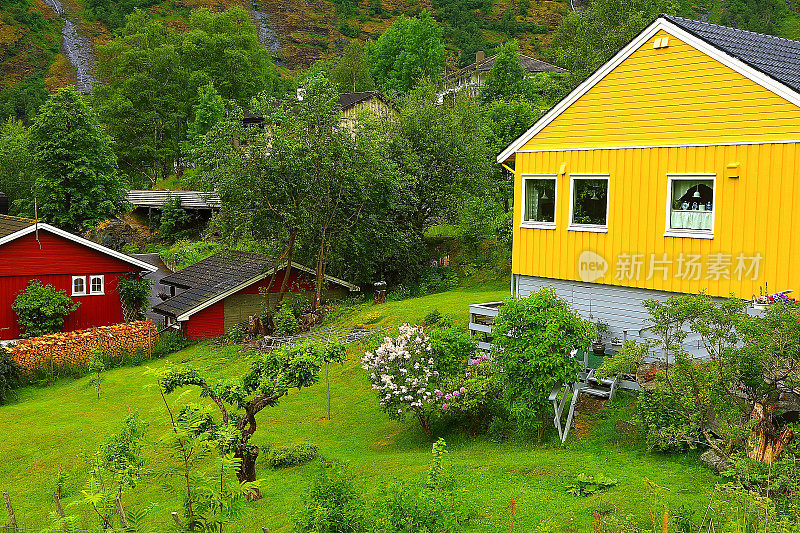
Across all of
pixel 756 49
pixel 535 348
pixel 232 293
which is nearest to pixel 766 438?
pixel 535 348

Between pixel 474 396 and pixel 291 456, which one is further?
pixel 474 396

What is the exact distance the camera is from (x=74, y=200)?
43312mm

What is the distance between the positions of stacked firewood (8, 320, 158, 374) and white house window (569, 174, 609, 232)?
56.7ft

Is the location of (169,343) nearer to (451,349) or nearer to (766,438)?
(451,349)

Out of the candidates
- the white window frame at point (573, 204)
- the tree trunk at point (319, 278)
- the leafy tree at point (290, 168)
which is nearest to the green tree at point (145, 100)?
the leafy tree at point (290, 168)

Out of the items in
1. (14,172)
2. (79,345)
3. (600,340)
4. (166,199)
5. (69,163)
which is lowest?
(79,345)

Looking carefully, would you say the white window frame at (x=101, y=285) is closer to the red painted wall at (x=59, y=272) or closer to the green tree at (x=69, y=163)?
the red painted wall at (x=59, y=272)

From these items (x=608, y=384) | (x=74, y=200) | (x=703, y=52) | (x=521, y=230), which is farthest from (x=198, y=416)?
(x=74, y=200)

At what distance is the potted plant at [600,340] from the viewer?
1518 centimetres

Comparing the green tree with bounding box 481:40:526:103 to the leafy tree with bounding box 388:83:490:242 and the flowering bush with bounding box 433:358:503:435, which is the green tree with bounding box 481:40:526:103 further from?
the flowering bush with bounding box 433:358:503:435

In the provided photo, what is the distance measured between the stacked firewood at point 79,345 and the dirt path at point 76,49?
392ft

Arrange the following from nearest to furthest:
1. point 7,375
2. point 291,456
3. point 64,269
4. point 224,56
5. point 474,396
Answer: point 291,456 → point 474,396 → point 7,375 → point 64,269 → point 224,56

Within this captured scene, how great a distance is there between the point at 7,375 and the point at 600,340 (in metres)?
18.7

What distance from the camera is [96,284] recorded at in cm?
2966
